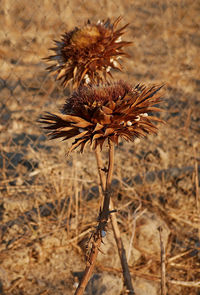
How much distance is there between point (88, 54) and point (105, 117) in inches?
24.0

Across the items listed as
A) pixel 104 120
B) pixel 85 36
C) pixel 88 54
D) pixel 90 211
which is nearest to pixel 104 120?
pixel 104 120

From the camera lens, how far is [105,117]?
3.74 feet

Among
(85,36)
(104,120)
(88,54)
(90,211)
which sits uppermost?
(85,36)

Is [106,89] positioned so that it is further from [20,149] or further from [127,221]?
[20,149]

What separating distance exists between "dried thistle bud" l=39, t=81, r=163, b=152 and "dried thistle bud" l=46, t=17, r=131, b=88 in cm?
42

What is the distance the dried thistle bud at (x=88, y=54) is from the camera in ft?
5.35

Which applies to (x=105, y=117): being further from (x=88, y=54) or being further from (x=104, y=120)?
(x=88, y=54)

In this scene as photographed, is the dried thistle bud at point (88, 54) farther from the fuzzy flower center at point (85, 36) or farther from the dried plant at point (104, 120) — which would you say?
the dried plant at point (104, 120)

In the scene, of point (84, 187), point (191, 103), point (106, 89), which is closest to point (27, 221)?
point (84, 187)

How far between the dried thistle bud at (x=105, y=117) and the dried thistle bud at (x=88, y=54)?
→ 42cm

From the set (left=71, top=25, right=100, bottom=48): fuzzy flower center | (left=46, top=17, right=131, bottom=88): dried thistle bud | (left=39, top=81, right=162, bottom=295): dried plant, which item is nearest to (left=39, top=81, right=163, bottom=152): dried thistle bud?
(left=39, top=81, right=162, bottom=295): dried plant

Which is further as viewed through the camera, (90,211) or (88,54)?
(90,211)

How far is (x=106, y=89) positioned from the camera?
48.0 inches

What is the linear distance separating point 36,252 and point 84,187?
71 centimetres
